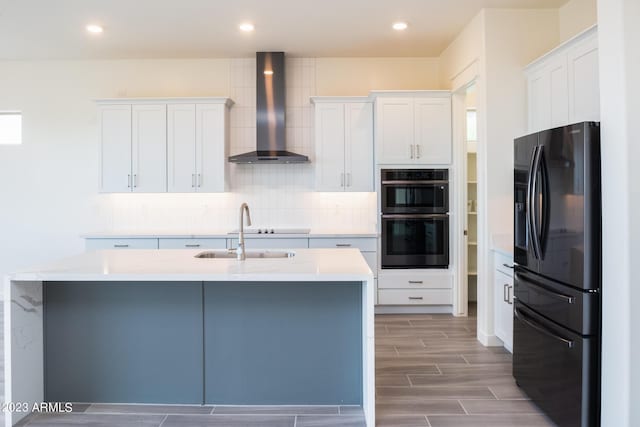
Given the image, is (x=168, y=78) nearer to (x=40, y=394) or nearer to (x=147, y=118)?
(x=147, y=118)

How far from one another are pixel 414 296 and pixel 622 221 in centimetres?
289

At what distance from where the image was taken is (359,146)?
192 inches

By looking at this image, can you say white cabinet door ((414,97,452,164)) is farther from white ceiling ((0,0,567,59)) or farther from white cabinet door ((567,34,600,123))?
white cabinet door ((567,34,600,123))

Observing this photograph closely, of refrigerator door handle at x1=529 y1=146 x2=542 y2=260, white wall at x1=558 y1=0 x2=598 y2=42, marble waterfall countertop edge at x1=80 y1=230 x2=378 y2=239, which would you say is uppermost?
white wall at x1=558 y1=0 x2=598 y2=42

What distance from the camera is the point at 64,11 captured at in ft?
12.5

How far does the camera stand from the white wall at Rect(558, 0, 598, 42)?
136 inches

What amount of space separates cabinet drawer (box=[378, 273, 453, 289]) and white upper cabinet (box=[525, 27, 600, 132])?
1.79 meters

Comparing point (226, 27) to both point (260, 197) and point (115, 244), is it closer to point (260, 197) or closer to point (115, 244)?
point (260, 197)

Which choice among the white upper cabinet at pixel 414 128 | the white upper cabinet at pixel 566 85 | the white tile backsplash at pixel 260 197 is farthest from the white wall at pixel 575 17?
the white tile backsplash at pixel 260 197

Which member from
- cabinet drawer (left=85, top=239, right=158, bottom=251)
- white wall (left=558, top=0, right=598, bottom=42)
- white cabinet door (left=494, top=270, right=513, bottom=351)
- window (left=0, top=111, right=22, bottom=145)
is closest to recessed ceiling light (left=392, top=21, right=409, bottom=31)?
white wall (left=558, top=0, right=598, bottom=42)

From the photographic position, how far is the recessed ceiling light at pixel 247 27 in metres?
4.14

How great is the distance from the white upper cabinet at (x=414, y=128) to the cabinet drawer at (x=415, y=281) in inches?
46.6

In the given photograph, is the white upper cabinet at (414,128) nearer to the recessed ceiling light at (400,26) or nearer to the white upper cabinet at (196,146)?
the recessed ceiling light at (400,26)

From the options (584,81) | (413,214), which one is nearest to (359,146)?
(413,214)
